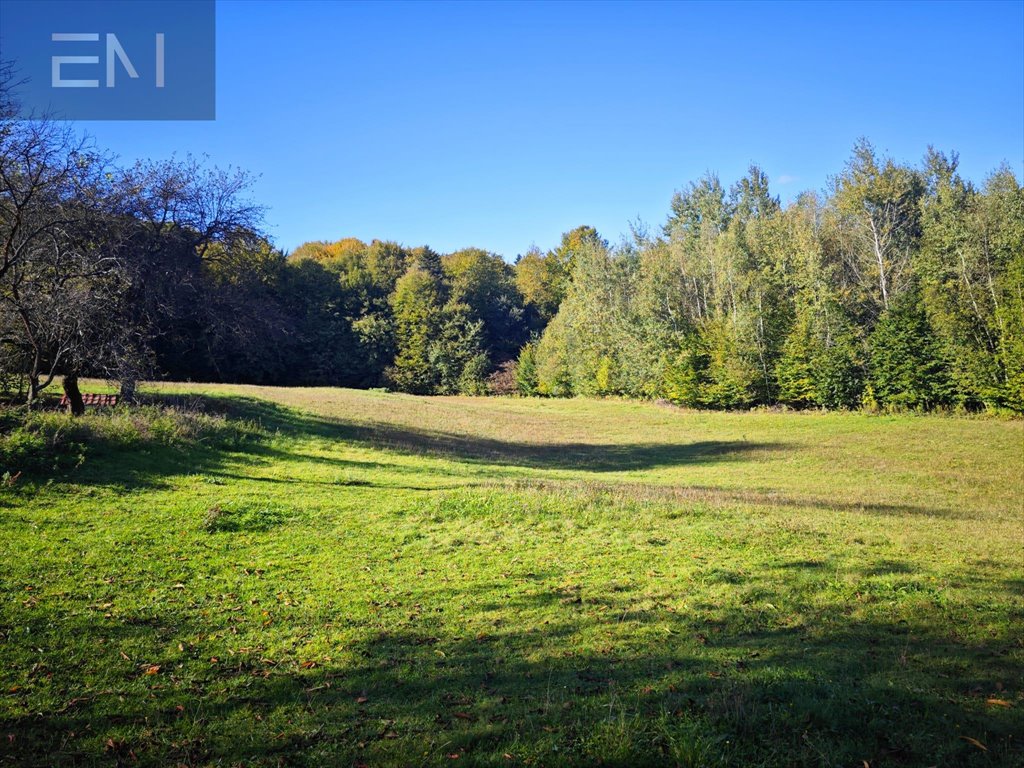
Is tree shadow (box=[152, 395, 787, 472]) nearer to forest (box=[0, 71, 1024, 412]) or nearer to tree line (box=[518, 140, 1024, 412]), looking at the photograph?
forest (box=[0, 71, 1024, 412])

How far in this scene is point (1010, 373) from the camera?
36.2 metres

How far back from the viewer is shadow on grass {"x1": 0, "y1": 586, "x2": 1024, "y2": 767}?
462cm

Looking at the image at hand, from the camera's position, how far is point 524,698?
220 inches

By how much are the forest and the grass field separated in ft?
16.9

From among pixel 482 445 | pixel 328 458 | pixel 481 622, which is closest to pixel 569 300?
pixel 482 445

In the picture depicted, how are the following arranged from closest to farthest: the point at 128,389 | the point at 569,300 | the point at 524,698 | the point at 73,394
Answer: the point at 524,698 < the point at 73,394 < the point at 128,389 < the point at 569,300

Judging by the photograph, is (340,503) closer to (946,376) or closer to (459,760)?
(459,760)

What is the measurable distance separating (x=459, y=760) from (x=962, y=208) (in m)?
52.7

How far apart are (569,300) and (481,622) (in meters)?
66.3

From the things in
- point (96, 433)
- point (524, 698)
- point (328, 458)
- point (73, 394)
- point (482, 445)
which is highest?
point (73, 394)

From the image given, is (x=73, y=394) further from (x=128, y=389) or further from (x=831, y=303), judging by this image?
(x=831, y=303)

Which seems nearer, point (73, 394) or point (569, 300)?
point (73, 394)

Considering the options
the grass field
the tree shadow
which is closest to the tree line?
the tree shadow

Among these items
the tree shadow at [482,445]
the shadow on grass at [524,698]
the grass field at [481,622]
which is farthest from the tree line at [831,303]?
the shadow on grass at [524,698]
